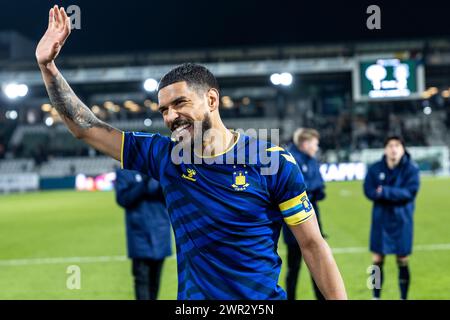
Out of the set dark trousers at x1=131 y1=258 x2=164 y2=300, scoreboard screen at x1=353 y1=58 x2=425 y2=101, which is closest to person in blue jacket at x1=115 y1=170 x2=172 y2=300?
dark trousers at x1=131 y1=258 x2=164 y2=300

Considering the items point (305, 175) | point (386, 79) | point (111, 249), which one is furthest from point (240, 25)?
point (305, 175)

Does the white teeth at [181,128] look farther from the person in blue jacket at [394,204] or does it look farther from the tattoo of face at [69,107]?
the person in blue jacket at [394,204]

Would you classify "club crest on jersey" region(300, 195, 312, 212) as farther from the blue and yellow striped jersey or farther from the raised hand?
the raised hand

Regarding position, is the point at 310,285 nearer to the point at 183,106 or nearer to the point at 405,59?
the point at 183,106

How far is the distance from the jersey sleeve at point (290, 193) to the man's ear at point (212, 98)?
0.38 metres

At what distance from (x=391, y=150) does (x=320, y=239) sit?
426cm

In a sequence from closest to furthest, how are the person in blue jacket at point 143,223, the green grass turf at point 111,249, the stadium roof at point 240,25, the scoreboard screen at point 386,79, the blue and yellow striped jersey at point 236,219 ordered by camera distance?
the blue and yellow striped jersey at point 236,219, the person in blue jacket at point 143,223, the green grass turf at point 111,249, the scoreboard screen at point 386,79, the stadium roof at point 240,25

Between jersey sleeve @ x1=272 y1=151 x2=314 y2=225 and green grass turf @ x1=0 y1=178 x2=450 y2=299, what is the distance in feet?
15.6

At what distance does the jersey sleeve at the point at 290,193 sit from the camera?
2.11m

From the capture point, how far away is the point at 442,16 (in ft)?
92.1

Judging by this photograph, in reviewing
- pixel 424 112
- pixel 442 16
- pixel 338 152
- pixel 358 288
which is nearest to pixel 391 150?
pixel 358 288

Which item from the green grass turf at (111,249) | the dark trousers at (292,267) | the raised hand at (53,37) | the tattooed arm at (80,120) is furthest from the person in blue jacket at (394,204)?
the raised hand at (53,37)

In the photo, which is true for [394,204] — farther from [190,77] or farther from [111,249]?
[111,249]

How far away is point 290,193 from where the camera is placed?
83.3 inches
